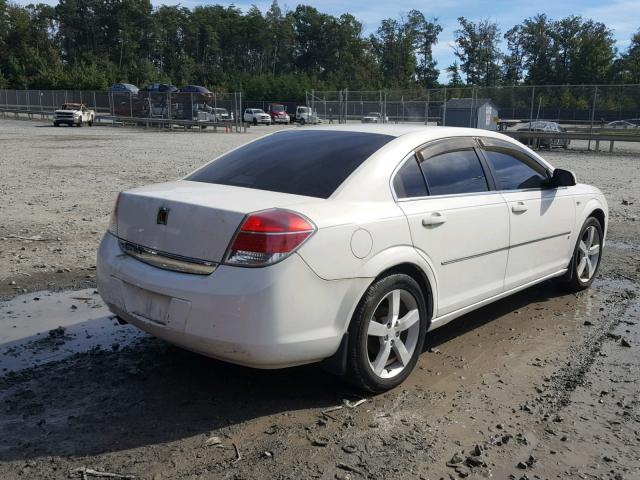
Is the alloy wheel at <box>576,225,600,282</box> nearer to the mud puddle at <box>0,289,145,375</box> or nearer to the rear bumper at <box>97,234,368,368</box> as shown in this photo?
the rear bumper at <box>97,234,368,368</box>

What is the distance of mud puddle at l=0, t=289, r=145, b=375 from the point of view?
4355 millimetres

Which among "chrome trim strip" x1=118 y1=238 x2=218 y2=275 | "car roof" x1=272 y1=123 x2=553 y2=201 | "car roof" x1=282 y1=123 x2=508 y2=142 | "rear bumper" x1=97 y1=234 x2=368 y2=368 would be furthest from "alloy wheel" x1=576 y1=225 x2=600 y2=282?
"chrome trim strip" x1=118 y1=238 x2=218 y2=275

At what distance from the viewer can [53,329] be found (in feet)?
15.8

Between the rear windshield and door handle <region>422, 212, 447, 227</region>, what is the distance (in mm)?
562

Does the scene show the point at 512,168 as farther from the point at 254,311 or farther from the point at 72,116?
the point at 72,116

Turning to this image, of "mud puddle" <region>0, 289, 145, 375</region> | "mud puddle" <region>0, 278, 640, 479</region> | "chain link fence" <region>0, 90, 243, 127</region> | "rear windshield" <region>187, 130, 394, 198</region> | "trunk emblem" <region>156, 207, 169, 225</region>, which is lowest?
"mud puddle" <region>0, 278, 640, 479</region>

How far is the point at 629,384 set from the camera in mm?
4074

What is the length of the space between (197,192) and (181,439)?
4.82 ft

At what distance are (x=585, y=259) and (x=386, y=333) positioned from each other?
314 centimetres

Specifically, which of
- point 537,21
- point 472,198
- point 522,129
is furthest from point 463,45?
point 472,198

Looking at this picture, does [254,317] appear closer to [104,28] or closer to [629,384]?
[629,384]

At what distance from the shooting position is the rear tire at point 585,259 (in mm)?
5883

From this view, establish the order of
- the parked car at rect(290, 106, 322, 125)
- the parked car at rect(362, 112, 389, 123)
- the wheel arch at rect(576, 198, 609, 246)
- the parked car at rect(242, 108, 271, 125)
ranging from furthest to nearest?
the parked car at rect(242, 108, 271, 125)
the parked car at rect(290, 106, 322, 125)
the parked car at rect(362, 112, 389, 123)
the wheel arch at rect(576, 198, 609, 246)

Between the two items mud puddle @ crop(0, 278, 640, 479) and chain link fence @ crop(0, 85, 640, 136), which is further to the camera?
chain link fence @ crop(0, 85, 640, 136)
